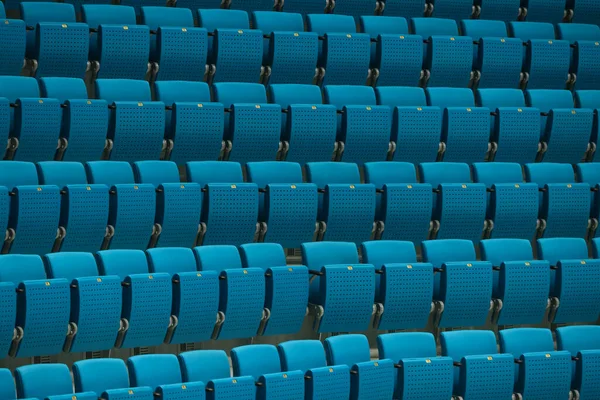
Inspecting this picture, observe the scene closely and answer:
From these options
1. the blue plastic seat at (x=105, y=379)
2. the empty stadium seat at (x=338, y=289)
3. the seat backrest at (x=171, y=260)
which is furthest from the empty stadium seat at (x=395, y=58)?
the blue plastic seat at (x=105, y=379)

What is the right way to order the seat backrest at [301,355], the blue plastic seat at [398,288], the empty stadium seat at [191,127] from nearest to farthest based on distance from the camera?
1. the seat backrest at [301,355]
2. the blue plastic seat at [398,288]
3. the empty stadium seat at [191,127]

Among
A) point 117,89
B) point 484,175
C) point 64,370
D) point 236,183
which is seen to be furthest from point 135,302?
point 484,175

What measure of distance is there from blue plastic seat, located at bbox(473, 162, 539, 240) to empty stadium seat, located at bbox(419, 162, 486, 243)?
6cm

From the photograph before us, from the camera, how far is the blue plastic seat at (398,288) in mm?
3551

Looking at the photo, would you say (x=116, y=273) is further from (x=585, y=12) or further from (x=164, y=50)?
(x=585, y=12)

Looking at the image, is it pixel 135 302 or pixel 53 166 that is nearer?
pixel 135 302

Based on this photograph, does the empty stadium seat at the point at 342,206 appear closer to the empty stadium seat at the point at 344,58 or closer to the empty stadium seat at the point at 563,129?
the empty stadium seat at the point at 344,58

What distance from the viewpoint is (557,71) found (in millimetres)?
4746

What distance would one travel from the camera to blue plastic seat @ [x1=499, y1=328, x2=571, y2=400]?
3432 millimetres

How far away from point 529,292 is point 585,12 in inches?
71.9

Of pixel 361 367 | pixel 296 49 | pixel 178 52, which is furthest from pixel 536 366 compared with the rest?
pixel 178 52

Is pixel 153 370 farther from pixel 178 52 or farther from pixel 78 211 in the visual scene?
pixel 178 52

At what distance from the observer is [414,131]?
4.18 metres

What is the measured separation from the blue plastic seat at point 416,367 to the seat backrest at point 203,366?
0.51 m
